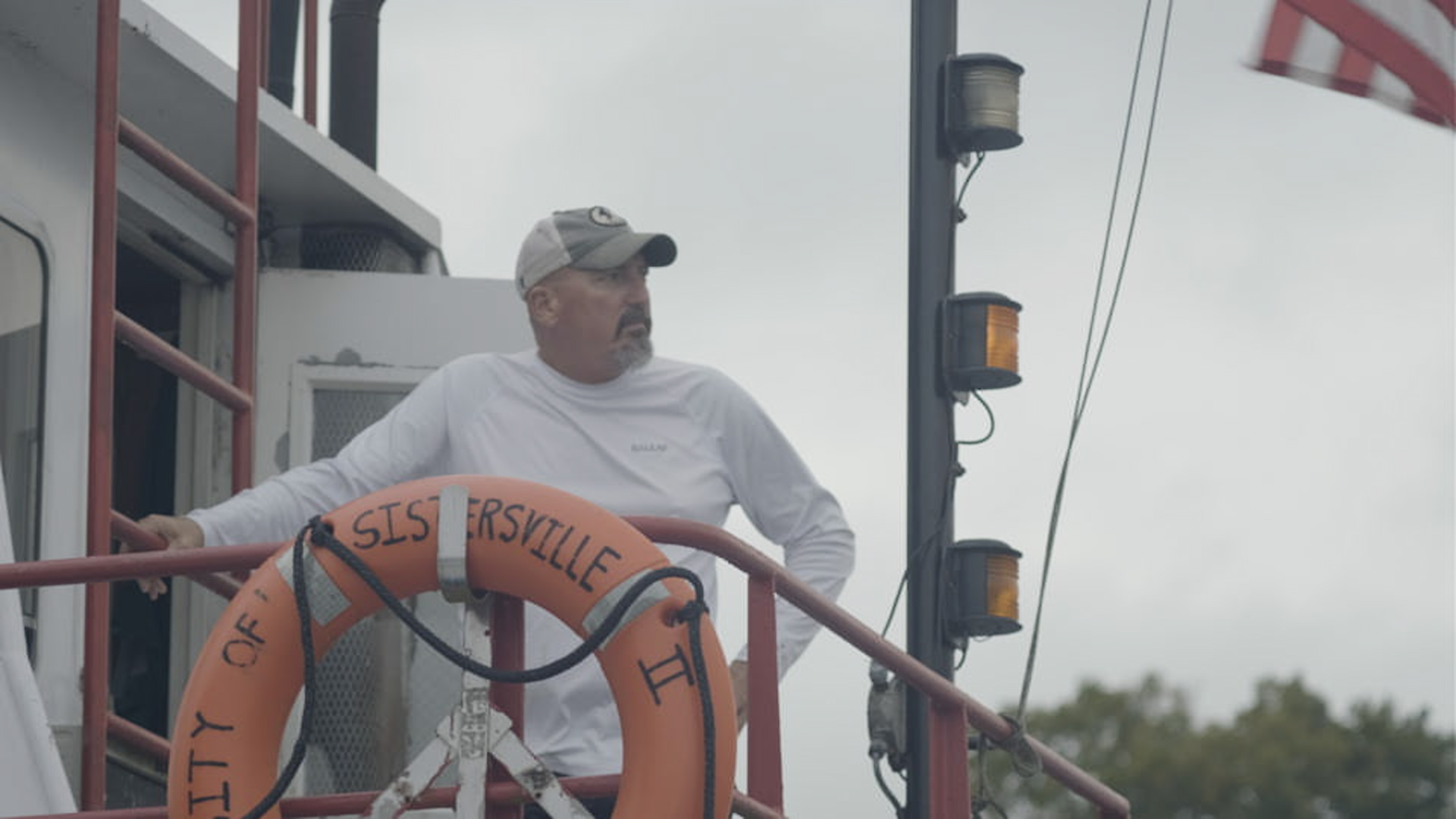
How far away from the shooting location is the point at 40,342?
711 centimetres

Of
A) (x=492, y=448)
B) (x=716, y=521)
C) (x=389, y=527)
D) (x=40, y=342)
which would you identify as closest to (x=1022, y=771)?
(x=716, y=521)

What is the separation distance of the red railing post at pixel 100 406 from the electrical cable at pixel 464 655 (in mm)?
1381

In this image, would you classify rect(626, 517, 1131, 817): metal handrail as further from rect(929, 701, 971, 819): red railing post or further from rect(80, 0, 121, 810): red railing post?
rect(80, 0, 121, 810): red railing post

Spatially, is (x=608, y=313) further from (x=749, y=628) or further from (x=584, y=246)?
(x=749, y=628)

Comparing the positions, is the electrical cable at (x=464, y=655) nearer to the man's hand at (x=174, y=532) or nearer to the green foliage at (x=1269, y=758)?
the man's hand at (x=174, y=532)

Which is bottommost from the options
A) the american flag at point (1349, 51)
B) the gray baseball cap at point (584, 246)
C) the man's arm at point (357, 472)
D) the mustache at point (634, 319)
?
the man's arm at point (357, 472)

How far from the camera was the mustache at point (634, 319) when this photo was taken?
18.5 feet

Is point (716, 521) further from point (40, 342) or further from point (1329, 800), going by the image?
point (1329, 800)

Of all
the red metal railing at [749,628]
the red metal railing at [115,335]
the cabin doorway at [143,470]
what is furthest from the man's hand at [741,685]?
the cabin doorway at [143,470]

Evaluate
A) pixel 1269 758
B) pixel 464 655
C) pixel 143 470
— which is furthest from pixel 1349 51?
pixel 1269 758

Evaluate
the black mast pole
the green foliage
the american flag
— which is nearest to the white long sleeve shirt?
the black mast pole

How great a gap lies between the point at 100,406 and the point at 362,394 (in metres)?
2.07

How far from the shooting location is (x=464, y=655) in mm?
4812

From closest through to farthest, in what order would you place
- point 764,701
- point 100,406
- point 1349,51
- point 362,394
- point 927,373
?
point 764,701, point 100,406, point 1349,51, point 927,373, point 362,394
